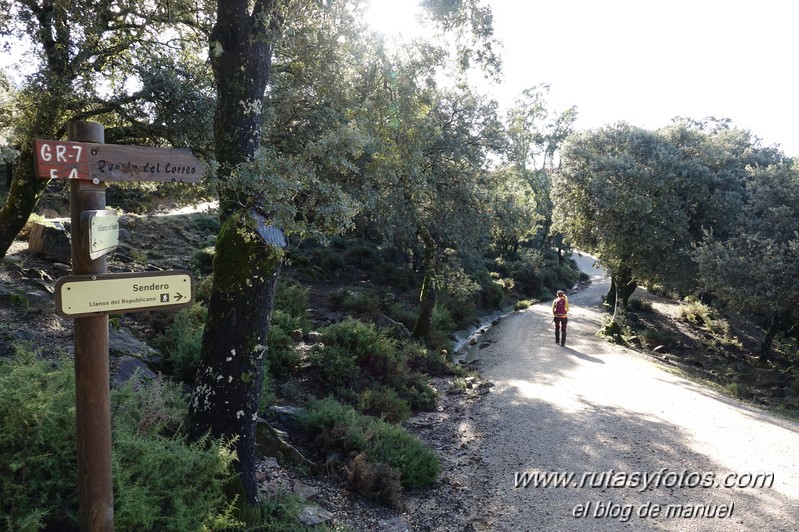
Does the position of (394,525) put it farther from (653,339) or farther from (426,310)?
(653,339)

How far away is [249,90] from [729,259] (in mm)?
15038

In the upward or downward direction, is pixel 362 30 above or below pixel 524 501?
above

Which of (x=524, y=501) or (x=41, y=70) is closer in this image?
(x=524, y=501)

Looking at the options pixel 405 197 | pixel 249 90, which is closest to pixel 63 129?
pixel 249 90

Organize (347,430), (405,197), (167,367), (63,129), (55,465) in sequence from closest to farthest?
(55,465), (347,430), (167,367), (63,129), (405,197)

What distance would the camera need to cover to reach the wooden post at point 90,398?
125 inches

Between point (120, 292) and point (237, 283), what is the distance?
1.66m

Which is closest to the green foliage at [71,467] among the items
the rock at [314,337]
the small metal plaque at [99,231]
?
the small metal plaque at [99,231]

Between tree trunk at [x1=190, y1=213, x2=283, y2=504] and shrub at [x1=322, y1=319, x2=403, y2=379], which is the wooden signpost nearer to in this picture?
tree trunk at [x1=190, y1=213, x2=283, y2=504]

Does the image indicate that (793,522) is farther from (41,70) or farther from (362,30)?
(41,70)

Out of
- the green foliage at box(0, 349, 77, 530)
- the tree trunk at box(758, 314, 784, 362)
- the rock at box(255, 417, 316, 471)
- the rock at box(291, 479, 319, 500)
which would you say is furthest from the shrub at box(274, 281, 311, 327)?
the tree trunk at box(758, 314, 784, 362)

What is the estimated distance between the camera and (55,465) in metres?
3.56

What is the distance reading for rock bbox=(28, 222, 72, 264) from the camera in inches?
420

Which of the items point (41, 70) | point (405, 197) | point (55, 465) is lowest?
point (55, 465)
